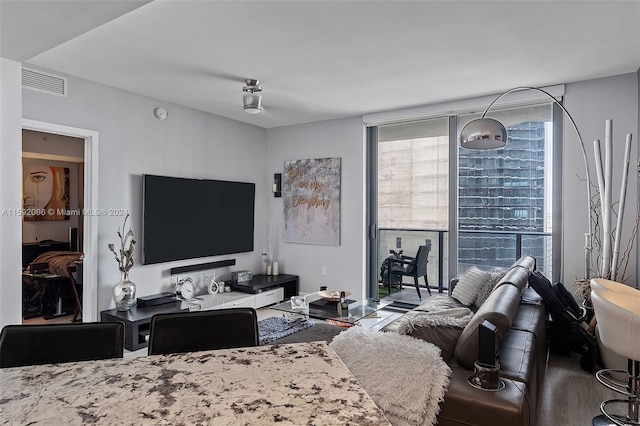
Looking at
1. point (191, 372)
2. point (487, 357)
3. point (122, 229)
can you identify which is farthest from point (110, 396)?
point (122, 229)

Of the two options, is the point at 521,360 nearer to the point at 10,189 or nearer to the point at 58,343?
the point at 58,343

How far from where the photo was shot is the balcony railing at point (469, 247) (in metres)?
4.36

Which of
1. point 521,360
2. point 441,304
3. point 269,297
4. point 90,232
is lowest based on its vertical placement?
point 269,297

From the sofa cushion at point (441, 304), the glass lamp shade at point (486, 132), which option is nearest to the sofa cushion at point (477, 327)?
the glass lamp shade at point (486, 132)

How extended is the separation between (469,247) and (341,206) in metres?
1.73

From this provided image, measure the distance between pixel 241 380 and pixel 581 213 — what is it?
13.3 ft

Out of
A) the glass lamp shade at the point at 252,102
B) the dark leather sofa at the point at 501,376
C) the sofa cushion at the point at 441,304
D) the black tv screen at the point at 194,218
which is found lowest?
the sofa cushion at the point at 441,304

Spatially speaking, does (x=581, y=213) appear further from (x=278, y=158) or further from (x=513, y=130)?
(x=278, y=158)

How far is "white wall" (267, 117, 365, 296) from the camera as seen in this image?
5.33 metres

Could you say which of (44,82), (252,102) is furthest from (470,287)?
(44,82)

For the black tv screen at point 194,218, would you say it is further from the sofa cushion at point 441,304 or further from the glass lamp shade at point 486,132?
the glass lamp shade at point 486,132

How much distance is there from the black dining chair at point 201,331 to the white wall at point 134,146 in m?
3.10

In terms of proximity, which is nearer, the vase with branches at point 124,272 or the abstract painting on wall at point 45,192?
the vase with branches at point 124,272

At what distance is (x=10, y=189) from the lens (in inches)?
103
